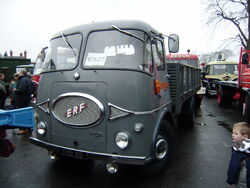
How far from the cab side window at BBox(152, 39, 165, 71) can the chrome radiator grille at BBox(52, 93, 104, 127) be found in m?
1.17

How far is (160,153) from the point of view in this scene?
10.8ft

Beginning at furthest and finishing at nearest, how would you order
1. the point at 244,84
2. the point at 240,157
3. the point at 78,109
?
the point at 244,84 → the point at 78,109 → the point at 240,157

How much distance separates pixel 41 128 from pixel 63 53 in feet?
3.93

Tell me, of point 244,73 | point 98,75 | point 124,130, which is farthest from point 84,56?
point 244,73

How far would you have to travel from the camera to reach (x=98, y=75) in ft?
9.70

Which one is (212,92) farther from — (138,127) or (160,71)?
(138,127)

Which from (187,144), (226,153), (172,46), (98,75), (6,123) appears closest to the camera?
(6,123)

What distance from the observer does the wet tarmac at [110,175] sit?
3289 millimetres

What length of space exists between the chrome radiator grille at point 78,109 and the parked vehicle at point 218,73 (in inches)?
507

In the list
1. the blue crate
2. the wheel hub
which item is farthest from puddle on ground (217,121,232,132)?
the blue crate

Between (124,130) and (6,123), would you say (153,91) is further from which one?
(6,123)

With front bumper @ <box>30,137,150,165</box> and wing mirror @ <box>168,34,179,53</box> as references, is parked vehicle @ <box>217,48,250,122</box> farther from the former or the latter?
front bumper @ <box>30,137,150,165</box>

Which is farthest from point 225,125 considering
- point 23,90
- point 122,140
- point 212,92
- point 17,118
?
point 212,92

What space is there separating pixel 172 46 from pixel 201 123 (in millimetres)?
4387
